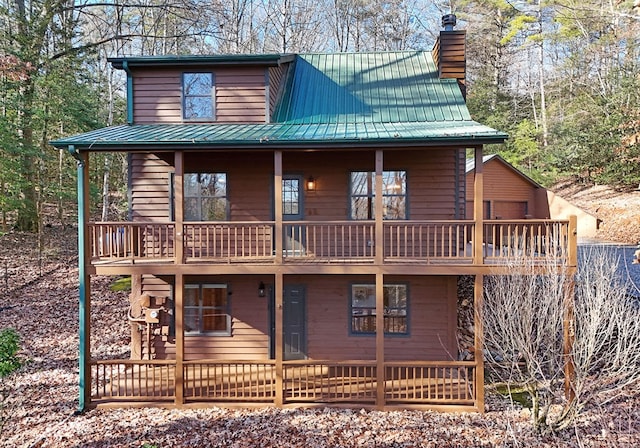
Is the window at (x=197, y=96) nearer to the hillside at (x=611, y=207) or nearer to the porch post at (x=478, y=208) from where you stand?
the porch post at (x=478, y=208)

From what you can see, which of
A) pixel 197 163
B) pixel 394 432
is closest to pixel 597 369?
pixel 394 432

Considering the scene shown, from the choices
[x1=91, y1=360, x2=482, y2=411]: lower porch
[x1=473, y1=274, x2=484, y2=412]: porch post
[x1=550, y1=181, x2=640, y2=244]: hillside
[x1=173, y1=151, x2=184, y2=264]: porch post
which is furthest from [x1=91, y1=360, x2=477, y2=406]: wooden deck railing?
[x1=550, y1=181, x2=640, y2=244]: hillside

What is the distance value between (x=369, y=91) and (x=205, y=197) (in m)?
5.52

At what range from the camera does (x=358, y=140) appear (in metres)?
8.16

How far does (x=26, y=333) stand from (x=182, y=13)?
18.1m

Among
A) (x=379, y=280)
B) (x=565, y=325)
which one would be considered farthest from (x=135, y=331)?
(x=565, y=325)

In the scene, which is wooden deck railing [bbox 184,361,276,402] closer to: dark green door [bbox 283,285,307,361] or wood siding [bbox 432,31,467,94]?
dark green door [bbox 283,285,307,361]

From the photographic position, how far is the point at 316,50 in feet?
84.9

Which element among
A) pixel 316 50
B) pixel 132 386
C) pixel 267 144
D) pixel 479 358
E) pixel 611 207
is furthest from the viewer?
pixel 316 50

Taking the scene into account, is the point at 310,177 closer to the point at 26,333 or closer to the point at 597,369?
the point at 597,369

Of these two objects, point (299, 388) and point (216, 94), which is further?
point (216, 94)

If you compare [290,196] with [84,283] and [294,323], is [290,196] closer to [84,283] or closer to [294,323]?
[294,323]

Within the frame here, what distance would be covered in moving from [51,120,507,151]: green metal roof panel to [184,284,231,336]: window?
404 centimetres

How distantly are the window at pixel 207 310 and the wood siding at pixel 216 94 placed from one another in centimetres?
454
